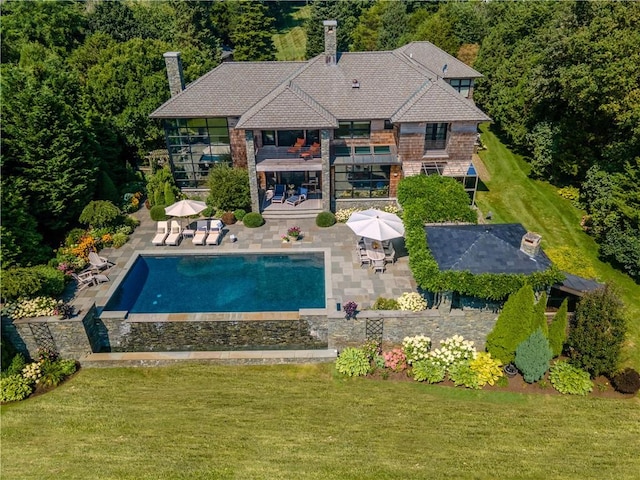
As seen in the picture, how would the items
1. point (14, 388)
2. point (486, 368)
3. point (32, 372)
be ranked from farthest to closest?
point (32, 372)
point (486, 368)
point (14, 388)

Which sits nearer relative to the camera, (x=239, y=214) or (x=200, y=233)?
(x=200, y=233)

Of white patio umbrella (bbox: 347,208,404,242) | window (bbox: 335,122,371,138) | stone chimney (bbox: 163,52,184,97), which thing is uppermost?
stone chimney (bbox: 163,52,184,97)

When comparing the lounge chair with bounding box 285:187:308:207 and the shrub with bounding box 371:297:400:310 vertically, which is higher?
the lounge chair with bounding box 285:187:308:207

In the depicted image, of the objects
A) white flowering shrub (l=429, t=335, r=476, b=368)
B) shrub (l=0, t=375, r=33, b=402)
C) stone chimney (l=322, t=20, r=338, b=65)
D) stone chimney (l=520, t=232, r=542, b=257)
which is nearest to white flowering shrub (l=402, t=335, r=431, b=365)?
white flowering shrub (l=429, t=335, r=476, b=368)

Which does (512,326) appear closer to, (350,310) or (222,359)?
(350,310)

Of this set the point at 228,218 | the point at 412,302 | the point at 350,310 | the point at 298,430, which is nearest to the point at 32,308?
the point at 228,218

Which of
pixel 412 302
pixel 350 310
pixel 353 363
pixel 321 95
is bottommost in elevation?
pixel 353 363

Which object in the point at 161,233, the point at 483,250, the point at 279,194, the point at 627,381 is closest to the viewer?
the point at 627,381

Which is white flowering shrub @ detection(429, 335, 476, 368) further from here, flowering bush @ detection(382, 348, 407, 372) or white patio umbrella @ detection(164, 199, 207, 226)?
white patio umbrella @ detection(164, 199, 207, 226)
